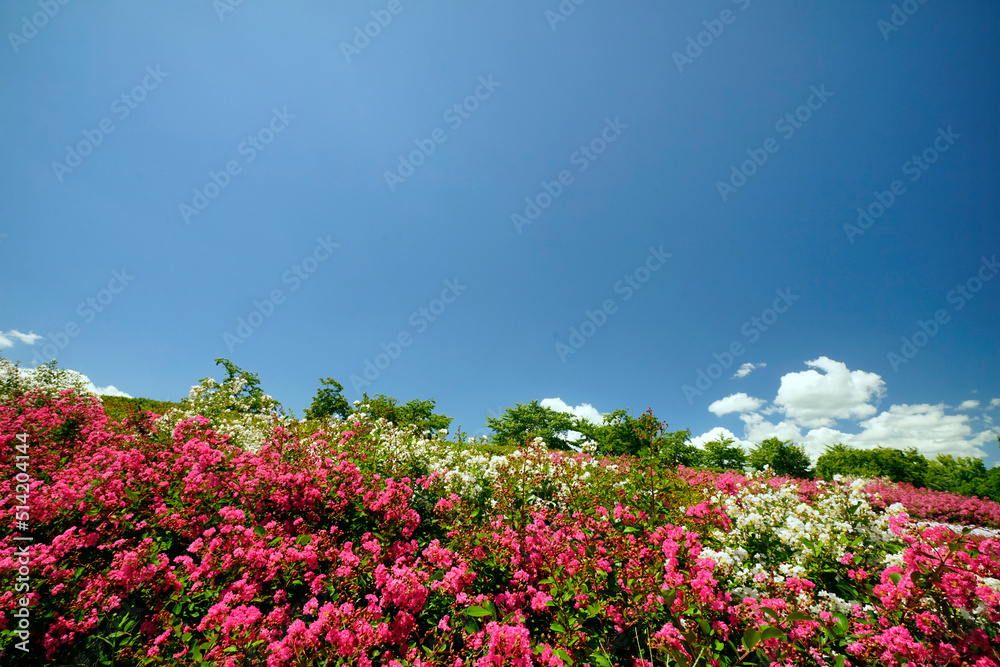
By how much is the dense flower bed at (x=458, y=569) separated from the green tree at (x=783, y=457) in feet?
84.0

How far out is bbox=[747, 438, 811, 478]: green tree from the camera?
23.8m

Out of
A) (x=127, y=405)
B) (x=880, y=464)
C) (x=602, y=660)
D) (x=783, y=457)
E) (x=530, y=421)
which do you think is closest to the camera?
(x=602, y=660)

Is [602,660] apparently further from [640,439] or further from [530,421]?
[530,421]

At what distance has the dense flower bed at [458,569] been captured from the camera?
7.58 ft

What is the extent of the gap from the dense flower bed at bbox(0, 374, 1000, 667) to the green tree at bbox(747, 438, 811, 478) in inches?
1007

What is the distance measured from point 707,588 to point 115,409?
47.1 feet

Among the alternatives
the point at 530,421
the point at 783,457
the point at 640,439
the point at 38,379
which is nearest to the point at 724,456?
the point at 783,457

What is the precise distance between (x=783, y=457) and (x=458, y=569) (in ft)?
97.3

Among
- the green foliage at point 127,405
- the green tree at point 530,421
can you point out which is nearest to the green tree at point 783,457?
the green tree at point 530,421

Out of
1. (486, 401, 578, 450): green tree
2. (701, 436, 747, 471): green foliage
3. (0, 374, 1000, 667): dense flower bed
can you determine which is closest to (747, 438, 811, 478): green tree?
(701, 436, 747, 471): green foliage

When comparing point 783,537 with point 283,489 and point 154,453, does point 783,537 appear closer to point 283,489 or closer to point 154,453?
point 283,489

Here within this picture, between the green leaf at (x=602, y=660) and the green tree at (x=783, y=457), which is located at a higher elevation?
the green tree at (x=783, y=457)

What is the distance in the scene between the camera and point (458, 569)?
9.66ft

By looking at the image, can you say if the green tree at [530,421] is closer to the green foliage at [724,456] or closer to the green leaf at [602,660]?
the green foliage at [724,456]
